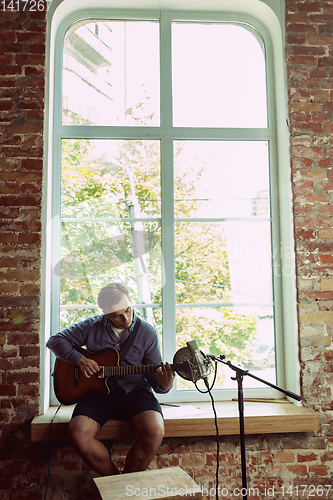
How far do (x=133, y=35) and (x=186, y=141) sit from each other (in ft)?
2.85

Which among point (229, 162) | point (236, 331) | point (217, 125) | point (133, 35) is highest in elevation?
point (133, 35)

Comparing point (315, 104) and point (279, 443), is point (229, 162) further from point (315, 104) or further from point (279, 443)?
point (279, 443)

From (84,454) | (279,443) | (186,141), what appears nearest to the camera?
(84,454)

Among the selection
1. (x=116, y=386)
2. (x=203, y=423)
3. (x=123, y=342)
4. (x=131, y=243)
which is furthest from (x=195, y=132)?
(x=203, y=423)

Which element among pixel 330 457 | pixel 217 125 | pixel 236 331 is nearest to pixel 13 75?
pixel 217 125

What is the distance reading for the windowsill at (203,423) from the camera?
7.27ft

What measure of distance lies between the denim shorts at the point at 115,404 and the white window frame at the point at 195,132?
0.40 metres

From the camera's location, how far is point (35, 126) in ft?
8.13

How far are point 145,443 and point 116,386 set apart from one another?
1.14 ft

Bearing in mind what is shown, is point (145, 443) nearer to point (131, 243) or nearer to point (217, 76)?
point (131, 243)

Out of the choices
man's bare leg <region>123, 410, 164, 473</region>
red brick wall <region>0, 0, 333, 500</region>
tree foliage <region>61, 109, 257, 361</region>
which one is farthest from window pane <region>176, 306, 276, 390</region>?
man's bare leg <region>123, 410, 164, 473</region>

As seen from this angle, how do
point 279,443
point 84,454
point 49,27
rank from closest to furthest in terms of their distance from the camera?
point 84,454 < point 279,443 < point 49,27

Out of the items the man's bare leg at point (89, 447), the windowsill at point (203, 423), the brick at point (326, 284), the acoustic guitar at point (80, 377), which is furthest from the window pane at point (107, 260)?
the brick at point (326, 284)

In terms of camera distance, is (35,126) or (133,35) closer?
(35,126)
